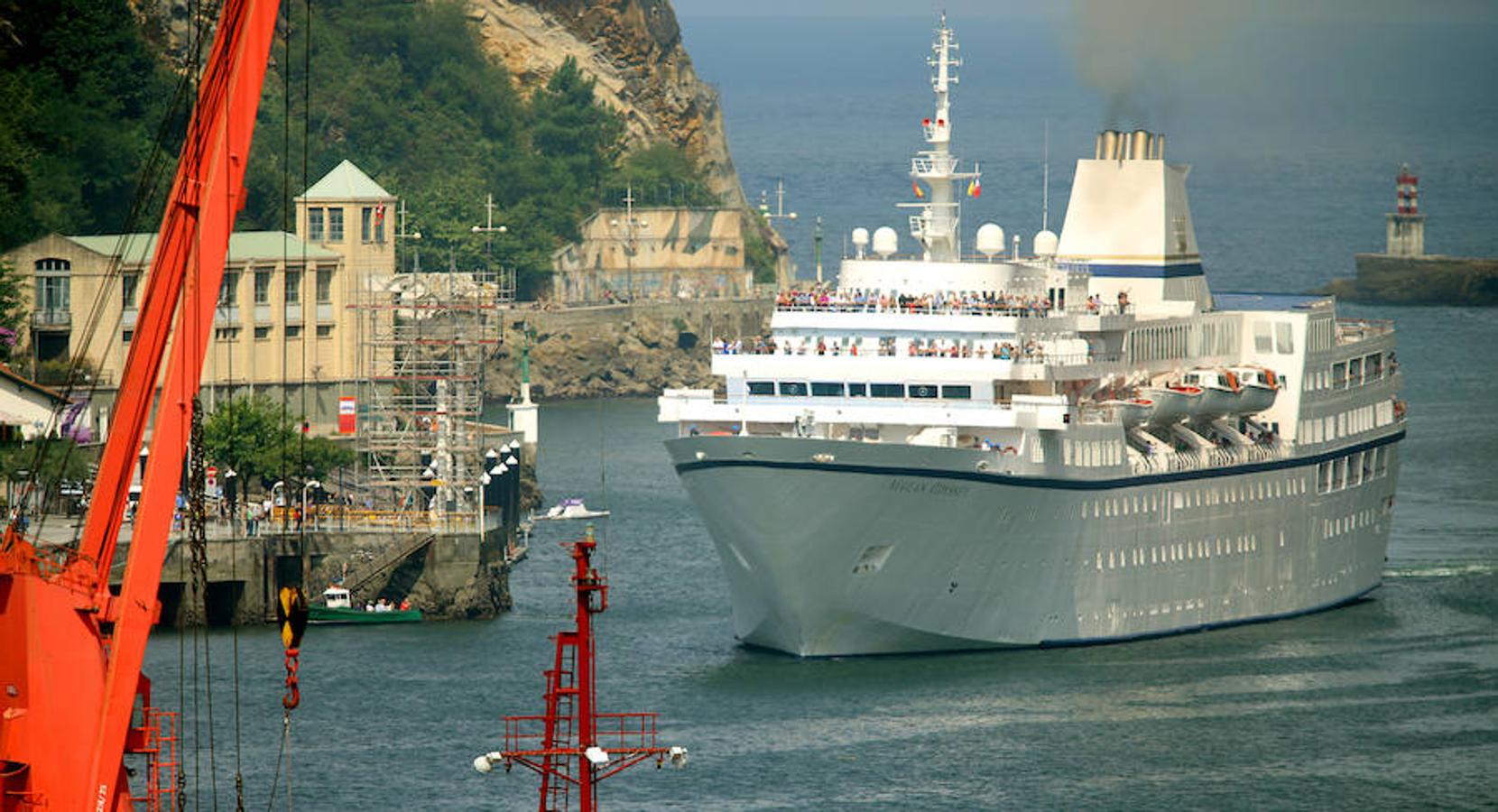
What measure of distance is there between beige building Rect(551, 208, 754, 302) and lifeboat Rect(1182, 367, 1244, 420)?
83145 mm

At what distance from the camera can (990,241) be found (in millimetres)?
85312

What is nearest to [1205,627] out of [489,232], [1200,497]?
[1200,497]

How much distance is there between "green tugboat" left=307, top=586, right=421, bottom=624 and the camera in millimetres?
83312

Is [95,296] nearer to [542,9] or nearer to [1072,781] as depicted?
[1072,781]

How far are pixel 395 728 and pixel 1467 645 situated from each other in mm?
24931

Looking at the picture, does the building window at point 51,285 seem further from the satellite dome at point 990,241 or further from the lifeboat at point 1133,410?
the lifeboat at point 1133,410

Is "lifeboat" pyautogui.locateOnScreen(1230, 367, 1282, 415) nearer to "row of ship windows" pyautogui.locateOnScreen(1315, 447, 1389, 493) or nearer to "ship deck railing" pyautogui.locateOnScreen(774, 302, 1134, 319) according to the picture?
"row of ship windows" pyautogui.locateOnScreen(1315, 447, 1389, 493)

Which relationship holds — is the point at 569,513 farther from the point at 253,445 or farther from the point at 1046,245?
the point at 1046,245

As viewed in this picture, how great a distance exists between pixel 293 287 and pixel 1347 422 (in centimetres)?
3160

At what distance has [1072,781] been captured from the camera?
6681 centimetres

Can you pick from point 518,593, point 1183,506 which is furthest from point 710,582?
point 1183,506

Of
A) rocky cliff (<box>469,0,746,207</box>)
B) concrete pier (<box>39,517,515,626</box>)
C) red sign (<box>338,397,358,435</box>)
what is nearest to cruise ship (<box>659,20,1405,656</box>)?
concrete pier (<box>39,517,515,626</box>)

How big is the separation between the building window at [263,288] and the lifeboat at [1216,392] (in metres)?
30.2

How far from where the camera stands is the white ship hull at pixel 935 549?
75812mm
